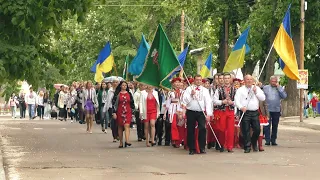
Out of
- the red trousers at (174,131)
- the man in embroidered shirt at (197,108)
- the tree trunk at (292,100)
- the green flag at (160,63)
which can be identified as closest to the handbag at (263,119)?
the man in embroidered shirt at (197,108)

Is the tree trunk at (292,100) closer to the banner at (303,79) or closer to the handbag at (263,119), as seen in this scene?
the banner at (303,79)

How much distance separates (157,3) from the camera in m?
61.6

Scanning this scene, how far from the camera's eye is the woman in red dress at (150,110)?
76.2 ft

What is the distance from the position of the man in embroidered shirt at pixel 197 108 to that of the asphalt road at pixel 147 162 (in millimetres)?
397

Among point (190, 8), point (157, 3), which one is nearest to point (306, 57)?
point (190, 8)

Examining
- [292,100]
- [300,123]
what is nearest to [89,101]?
[300,123]

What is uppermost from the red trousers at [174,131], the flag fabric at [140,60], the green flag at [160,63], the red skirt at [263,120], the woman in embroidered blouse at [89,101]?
the flag fabric at [140,60]

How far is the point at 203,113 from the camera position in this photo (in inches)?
797

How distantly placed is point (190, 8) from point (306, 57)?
275 inches

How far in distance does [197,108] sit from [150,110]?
3.35m

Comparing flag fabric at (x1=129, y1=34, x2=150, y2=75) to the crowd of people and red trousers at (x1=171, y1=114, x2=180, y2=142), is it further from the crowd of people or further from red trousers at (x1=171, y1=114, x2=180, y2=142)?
red trousers at (x1=171, y1=114, x2=180, y2=142)

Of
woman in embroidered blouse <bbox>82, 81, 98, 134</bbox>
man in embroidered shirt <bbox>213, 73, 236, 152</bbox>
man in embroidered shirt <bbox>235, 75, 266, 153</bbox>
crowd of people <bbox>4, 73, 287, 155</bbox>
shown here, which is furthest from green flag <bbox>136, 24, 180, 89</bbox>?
Result: woman in embroidered blouse <bbox>82, 81, 98, 134</bbox>

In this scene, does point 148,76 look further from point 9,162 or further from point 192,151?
point 9,162

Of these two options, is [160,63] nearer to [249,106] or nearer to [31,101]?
[249,106]
